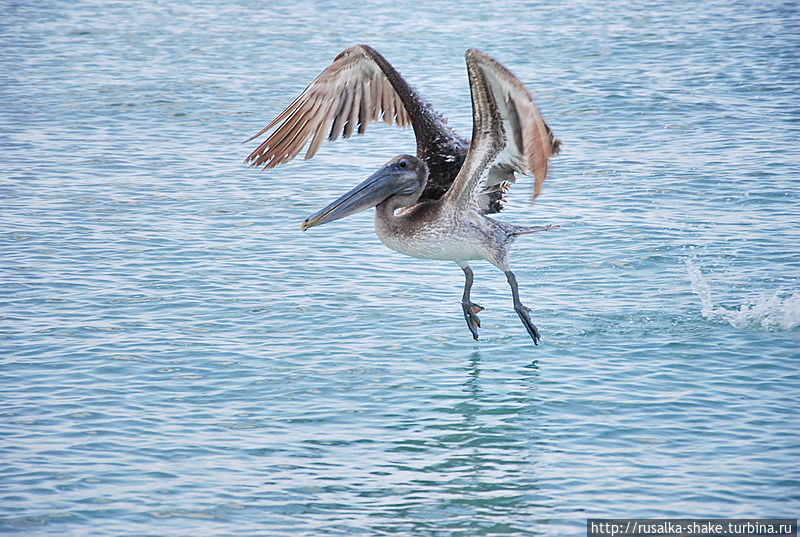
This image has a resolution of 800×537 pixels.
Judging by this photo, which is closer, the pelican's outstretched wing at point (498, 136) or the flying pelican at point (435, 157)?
the pelican's outstretched wing at point (498, 136)

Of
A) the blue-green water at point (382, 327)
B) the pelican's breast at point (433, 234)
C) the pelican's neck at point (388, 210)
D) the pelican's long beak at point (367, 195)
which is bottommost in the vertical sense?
the blue-green water at point (382, 327)

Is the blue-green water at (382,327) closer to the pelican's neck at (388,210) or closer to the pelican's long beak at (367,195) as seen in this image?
the pelican's neck at (388,210)

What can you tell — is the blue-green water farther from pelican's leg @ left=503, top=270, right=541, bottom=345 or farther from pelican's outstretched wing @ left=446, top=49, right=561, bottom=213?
pelican's outstretched wing @ left=446, top=49, right=561, bottom=213

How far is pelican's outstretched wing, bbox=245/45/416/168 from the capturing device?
9.31 m

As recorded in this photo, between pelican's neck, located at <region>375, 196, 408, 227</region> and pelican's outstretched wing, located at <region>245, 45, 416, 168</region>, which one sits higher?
pelican's outstretched wing, located at <region>245, 45, 416, 168</region>

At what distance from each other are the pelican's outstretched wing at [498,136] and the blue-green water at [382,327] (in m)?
1.41

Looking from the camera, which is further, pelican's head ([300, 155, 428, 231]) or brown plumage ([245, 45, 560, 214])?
brown plumage ([245, 45, 560, 214])

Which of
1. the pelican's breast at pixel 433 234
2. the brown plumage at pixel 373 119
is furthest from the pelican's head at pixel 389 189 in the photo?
the brown plumage at pixel 373 119

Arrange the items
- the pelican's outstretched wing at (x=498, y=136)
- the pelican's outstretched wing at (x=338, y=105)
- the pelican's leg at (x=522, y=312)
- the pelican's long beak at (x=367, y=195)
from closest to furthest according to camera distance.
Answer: the pelican's outstretched wing at (x=498, y=136)
the pelican's long beak at (x=367, y=195)
the pelican's leg at (x=522, y=312)
the pelican's outstretched wing at (x=338, y=105)

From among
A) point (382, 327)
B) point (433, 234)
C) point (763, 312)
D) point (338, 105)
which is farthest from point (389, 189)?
point (763, 312)

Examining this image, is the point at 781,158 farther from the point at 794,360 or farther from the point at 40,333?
the point at 40,333

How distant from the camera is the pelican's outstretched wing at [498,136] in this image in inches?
282

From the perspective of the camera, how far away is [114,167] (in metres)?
13.8

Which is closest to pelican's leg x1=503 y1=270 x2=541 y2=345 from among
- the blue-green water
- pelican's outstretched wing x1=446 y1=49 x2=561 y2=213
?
the blue-green water
